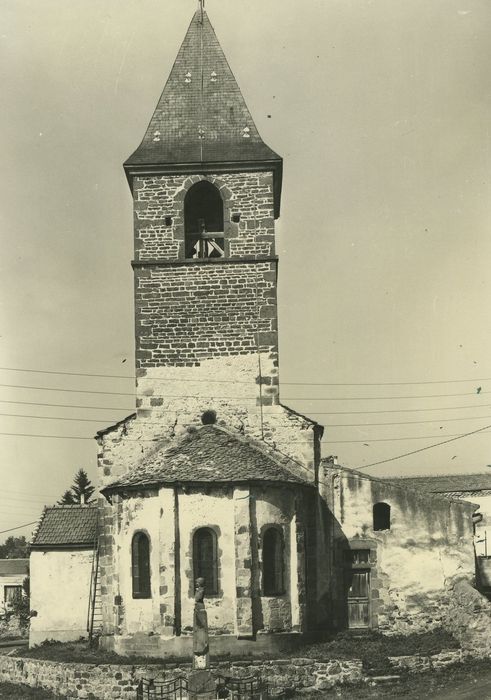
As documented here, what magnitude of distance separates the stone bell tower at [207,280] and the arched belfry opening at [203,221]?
4 cm

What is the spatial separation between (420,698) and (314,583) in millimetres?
6609

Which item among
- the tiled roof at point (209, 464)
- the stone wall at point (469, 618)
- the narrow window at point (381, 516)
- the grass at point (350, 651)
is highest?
the tiled roof at point (209, 464)

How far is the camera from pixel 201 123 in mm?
29062

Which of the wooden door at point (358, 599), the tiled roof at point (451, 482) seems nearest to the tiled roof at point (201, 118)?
the wooden door at point (358, 599)

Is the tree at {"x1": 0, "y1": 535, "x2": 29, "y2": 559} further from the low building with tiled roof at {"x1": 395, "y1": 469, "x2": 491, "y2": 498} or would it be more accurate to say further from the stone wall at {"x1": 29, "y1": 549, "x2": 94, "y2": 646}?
the stone wall at {"x1": 29, "y1": 549, "x2": 94, "y2": 646}

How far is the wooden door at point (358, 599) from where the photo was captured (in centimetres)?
2594

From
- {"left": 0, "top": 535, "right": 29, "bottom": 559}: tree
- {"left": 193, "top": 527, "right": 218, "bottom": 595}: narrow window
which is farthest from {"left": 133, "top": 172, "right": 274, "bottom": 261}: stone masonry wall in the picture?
{"left": 0, "top": 535, "right": 29, "bottom": 559}: tree

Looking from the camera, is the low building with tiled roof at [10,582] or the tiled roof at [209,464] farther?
the low building with tiled roof at [10,582]

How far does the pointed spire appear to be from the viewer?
28.3m

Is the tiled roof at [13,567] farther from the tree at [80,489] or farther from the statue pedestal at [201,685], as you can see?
the statue pedestal at [201,685]

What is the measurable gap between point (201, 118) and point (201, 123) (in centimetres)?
22

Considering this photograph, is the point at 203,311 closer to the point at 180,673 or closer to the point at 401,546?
the point at 401,546

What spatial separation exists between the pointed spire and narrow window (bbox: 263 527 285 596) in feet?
36.8

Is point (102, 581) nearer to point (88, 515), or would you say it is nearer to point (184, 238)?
point (88, 515)
